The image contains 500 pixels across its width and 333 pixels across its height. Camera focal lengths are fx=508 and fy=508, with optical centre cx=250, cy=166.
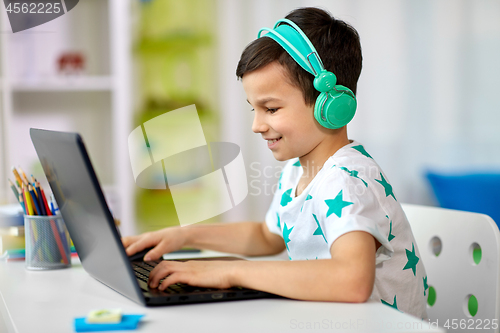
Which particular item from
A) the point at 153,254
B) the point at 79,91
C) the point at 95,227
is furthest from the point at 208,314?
the point at 79,91

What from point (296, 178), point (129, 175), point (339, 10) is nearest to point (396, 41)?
point (339, 10)

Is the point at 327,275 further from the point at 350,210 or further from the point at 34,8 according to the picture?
the point at 34,8

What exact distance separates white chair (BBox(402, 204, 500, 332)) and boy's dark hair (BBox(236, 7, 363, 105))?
1.04 feet

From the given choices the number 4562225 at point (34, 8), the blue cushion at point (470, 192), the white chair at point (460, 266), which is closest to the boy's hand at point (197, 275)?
the white chair at point (460, 266)

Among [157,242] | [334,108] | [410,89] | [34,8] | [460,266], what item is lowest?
[460,266]

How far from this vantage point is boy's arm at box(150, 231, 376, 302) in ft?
2.14

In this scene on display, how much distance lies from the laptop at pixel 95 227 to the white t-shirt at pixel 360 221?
0.56 feet

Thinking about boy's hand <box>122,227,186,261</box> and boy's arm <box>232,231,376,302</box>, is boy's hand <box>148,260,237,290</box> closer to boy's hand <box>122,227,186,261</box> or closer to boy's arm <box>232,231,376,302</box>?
boy's arm <box>232,231,376,302</box>

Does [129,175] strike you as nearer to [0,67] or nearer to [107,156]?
[107,156]

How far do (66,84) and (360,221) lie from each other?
161 cm

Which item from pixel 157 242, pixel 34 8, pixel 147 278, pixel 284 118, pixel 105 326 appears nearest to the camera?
pixel 105 326

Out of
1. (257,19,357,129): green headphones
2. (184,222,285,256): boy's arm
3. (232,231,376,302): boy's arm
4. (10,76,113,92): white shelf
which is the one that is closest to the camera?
(232,231,376,302): boy's arm

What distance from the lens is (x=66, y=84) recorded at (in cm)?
199

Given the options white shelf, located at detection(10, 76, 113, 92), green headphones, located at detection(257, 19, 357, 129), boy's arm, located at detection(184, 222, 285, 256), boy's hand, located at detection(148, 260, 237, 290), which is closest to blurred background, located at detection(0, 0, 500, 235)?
white shelf, located at detection(10, 76, 113, 92)
